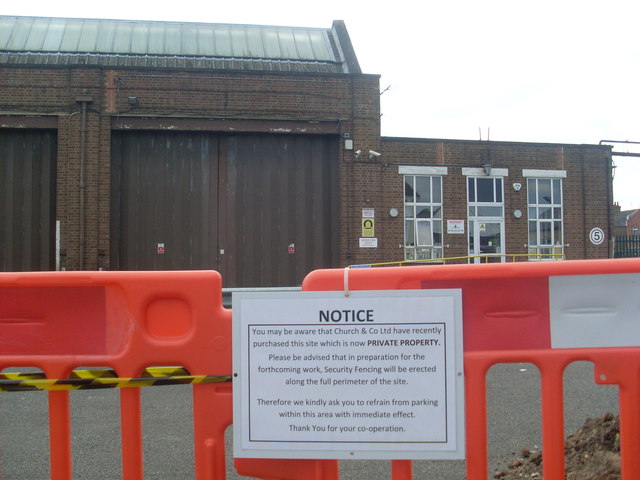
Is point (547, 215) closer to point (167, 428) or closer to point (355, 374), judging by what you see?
point (167, 428)

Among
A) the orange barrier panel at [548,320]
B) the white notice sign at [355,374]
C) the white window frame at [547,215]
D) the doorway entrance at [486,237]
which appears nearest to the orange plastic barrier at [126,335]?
the white notice sign at [355,374]

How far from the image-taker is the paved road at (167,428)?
392 cm

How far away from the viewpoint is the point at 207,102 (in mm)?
19781

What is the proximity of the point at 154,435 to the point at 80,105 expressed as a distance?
17.2 metres

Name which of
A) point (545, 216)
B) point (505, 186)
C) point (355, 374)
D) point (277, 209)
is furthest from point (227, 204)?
point (355, 374)

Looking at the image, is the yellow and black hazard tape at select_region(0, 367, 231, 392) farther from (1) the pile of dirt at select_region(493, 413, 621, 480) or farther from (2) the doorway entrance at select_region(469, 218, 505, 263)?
(2) the doorway entrance at select_region(469, 218, 505, 263)

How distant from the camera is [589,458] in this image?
3.10 meters

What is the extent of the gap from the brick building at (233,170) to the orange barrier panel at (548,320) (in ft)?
58.5

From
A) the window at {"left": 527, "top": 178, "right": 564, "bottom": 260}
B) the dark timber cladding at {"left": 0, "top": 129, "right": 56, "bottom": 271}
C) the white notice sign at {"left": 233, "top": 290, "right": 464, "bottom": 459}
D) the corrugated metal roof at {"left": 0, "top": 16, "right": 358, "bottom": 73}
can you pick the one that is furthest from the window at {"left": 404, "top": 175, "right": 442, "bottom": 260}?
the white notice sign at {"left": 233, "top": 290, "right": 464, "bottom": 459}

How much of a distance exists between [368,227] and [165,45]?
36.2 feet

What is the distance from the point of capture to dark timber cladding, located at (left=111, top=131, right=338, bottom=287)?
776 inches

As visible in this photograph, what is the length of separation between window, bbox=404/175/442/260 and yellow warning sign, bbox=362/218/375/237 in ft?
4.50

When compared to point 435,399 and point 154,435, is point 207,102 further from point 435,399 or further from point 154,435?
point 435,399

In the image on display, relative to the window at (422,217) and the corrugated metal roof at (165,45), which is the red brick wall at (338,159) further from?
the corrugated metal roof at (165,45)
